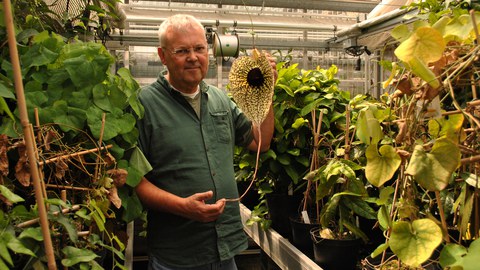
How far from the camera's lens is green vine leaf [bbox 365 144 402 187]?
2.55 feet

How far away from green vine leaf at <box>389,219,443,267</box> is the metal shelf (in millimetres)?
854

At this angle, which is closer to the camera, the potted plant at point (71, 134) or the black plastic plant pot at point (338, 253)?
the potted plant at point (71, 134)

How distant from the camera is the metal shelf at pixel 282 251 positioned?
5.45 feet

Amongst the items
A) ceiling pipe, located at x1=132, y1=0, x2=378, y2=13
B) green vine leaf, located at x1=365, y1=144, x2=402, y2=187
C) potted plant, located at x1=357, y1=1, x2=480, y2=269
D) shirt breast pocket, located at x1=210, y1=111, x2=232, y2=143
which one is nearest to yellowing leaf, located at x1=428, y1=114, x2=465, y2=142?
potted plant, located at x1=357, y1=1, x2=480, y2=269

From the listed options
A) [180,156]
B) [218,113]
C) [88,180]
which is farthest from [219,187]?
[88,180]

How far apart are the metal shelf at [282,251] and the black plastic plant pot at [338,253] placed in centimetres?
5

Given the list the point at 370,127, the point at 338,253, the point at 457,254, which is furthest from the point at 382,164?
the point at 338,253

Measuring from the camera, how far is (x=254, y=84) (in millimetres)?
1437

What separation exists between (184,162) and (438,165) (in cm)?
102

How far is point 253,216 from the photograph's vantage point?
221cm

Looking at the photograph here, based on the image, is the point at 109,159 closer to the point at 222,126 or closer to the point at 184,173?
the point at 184,173

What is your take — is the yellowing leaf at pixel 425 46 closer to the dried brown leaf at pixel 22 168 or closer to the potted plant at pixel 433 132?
the potted plant at pixel 433 132

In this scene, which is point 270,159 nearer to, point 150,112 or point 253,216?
point 253,216

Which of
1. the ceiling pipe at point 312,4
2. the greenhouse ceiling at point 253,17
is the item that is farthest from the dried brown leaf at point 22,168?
the ceiling pipe at point 312,4
